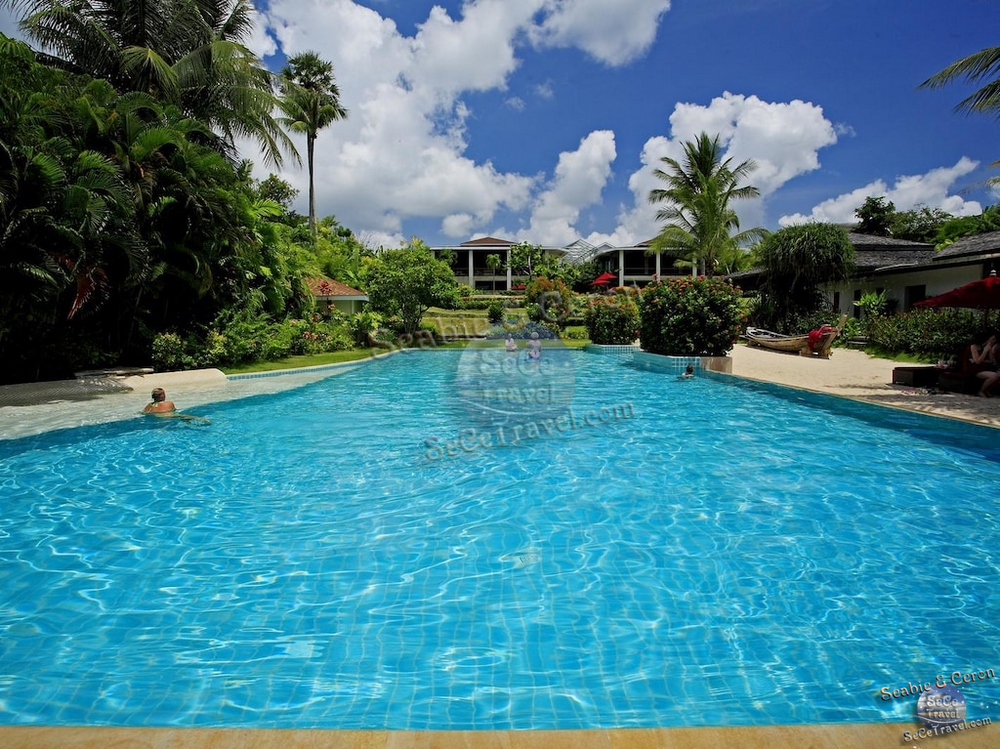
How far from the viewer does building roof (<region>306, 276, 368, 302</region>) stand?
30594 millimetres

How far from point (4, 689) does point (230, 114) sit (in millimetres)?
20679

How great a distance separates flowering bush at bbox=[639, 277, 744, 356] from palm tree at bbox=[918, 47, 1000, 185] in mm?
7203

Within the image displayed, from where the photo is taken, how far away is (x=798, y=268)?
2630cm

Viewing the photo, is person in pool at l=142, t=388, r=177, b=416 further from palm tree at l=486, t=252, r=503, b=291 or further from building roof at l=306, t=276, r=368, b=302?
palm tree at l=486, t=252, r=503, b=291

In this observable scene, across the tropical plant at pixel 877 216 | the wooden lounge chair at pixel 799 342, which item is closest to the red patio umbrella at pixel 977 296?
the wooden lounge chair at pixel 799 342

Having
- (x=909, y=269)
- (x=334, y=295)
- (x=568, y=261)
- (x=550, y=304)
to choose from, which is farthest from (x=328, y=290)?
(x=568, y=261)

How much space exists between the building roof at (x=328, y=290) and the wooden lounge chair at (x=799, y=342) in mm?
20518

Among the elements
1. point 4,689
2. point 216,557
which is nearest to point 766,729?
point 4,689

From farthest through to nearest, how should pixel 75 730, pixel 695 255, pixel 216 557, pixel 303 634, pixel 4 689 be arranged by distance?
pixel 695 255 → pixel 216 557 → pixel 303 634 → pixel 4 689 → pixel 75 730

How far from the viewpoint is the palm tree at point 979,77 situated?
38.8ft

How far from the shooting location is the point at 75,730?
241 centimetres

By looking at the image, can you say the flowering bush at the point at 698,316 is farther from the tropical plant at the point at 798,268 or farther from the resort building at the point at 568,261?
the resort building at the point at 568,261

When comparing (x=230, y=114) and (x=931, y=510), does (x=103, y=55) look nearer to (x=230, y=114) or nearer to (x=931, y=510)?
(x=230, y=114)

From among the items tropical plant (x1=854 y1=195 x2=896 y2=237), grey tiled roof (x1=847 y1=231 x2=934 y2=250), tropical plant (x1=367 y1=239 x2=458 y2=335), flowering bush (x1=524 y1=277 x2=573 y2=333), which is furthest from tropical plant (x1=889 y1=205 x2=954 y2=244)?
tropical plant (x1=367 y1=239 x2=458 y2=335)
